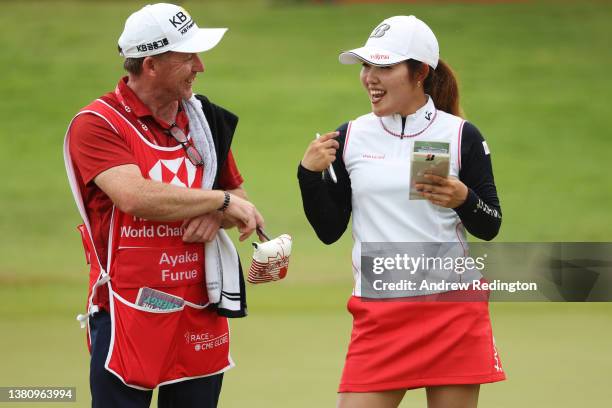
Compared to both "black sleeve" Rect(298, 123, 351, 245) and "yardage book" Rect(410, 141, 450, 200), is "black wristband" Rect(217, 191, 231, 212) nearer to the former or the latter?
"black sleeve" Rect(298, 123, 351, 245)

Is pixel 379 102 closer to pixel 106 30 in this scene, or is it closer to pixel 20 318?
pixel 20 318

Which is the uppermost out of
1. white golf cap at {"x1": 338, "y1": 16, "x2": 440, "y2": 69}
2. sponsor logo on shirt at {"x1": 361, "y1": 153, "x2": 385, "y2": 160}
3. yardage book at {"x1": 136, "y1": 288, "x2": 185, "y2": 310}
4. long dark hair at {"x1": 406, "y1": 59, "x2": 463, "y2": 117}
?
white golf cap at {"x1": 338, "y1": 16, "x2": 440, "y2": 69}

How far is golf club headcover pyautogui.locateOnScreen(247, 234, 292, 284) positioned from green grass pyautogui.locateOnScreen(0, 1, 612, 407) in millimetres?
1815

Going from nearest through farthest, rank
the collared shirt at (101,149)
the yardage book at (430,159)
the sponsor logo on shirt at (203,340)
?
the yardage book at (430,159) < the collared shirt at (101,149) < the sponsor logo on shirt at (203,340)

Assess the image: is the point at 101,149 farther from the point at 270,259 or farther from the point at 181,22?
the point at 270,259

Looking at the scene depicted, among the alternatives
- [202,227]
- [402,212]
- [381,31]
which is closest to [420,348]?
[402,212]

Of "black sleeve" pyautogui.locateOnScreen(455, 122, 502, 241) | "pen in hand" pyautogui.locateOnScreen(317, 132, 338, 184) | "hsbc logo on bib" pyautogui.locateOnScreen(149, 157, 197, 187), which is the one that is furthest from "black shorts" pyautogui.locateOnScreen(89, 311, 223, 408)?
"black sleeve" pyautogui.locateOnScreen(455, 122, 502, 241)

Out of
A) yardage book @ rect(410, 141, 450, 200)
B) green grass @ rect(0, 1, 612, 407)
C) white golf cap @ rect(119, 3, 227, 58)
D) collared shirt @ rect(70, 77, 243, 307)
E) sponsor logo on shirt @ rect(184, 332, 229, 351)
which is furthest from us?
→ green grass @ rect(0, 1, 612, 407)

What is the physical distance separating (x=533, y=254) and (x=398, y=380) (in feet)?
12.8

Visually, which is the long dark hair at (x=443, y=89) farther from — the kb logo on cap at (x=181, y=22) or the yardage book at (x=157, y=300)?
the yardage book at (x=157, y=300)

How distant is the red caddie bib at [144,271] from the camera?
3.79 metres

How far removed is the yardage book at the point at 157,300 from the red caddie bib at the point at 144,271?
0.04 ft

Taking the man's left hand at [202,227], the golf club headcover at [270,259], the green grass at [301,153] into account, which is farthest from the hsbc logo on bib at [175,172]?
the green grass at [301,153]

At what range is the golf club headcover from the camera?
3838 mm
